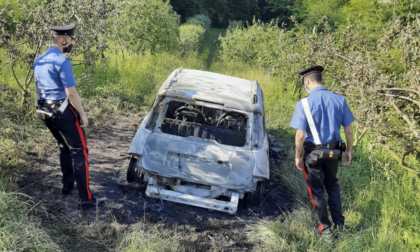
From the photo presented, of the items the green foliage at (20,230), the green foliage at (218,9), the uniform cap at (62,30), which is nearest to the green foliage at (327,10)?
the green foliage at (218,9)

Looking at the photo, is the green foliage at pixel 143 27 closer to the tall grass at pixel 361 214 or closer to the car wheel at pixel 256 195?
the tall grass at pixel 361 214

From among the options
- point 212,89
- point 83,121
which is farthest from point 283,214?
point 83,121

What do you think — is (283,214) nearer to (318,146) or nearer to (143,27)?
(318,146)

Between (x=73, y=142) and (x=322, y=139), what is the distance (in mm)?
2739

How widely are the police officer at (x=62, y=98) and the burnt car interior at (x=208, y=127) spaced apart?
3.98ft

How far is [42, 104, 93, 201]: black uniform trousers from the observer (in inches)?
145

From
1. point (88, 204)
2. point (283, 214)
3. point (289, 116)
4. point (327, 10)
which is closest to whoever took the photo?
point (88, 204)

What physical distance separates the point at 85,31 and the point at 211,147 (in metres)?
4.55

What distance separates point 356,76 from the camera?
5012mm

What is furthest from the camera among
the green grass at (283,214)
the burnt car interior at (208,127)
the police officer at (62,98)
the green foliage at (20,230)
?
the burnt car interior at (208,127)

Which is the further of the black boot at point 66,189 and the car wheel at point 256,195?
the car wheel at point 256,195

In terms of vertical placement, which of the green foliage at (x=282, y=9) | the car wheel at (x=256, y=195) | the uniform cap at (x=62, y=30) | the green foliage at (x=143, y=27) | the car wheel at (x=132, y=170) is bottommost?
the car wheel at (x=256, y=195)

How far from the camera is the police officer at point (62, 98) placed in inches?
141

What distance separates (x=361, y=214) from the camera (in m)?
4.30
